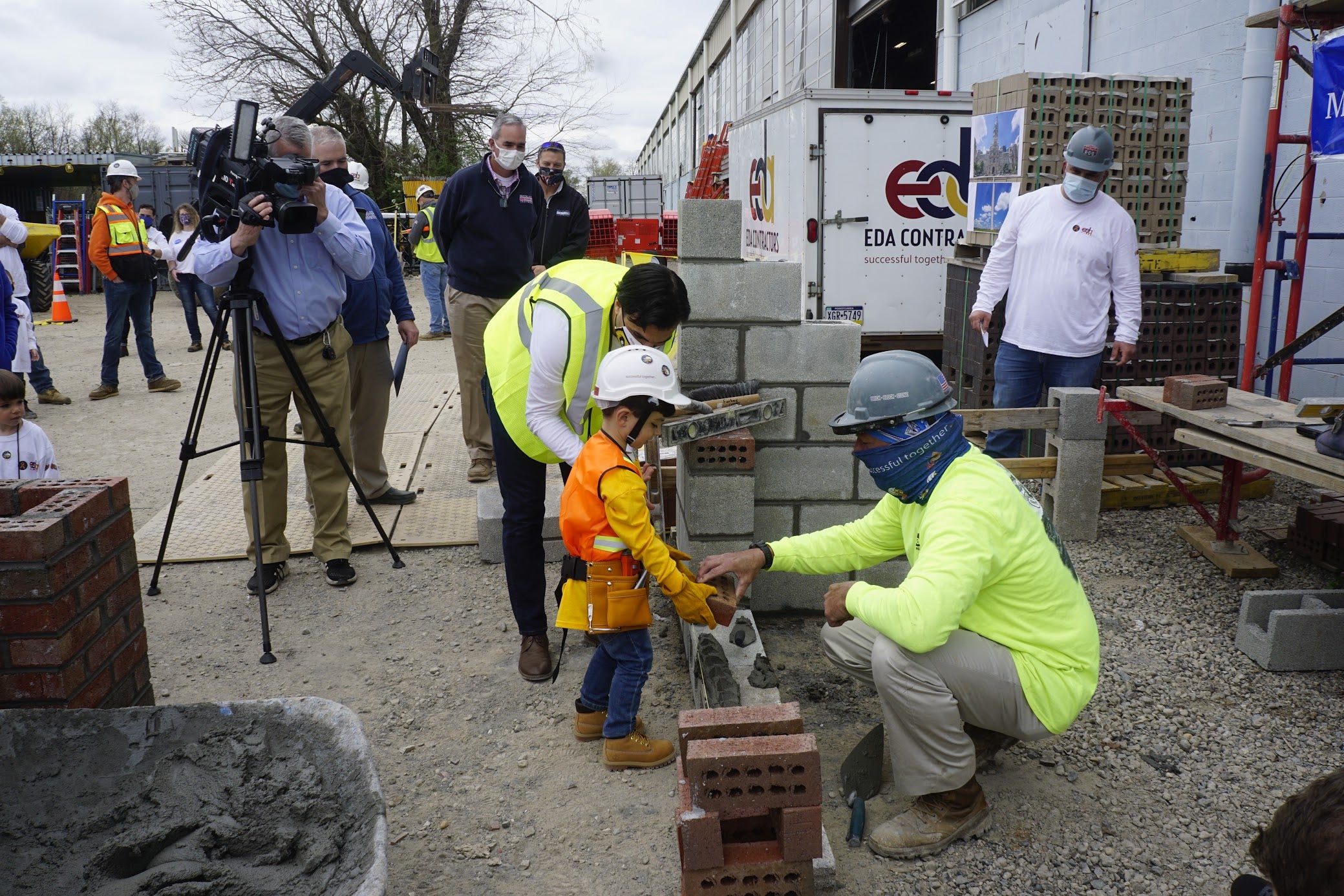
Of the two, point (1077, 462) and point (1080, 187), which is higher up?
point (1080, 187)

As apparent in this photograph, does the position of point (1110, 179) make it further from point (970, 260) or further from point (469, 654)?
point (469, 654)

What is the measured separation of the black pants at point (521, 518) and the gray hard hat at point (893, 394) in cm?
143

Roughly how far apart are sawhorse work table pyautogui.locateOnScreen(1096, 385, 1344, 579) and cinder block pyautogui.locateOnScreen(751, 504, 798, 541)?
1.85m

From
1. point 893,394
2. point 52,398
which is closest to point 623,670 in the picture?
point 893,394

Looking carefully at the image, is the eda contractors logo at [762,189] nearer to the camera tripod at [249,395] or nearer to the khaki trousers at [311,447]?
the khaki trousers at [311,447]

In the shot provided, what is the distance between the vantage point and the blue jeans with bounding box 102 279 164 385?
9.69 metres

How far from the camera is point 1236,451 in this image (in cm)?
434

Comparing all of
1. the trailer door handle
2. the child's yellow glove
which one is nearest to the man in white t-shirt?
the child's yellow glove

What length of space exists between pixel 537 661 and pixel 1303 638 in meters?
3.06

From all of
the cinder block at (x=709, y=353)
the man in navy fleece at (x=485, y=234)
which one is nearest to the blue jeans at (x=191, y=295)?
the man in navy fleece at (x=485, y=234)

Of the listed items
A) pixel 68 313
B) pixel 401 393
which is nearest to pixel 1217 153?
pixel 401 393

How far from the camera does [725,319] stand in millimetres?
4348

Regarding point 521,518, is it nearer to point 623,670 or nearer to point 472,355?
point 623,670

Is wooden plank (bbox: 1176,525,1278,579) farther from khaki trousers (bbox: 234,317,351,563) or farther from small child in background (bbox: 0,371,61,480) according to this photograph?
small child in background (bbox: 0,371,61,480)
